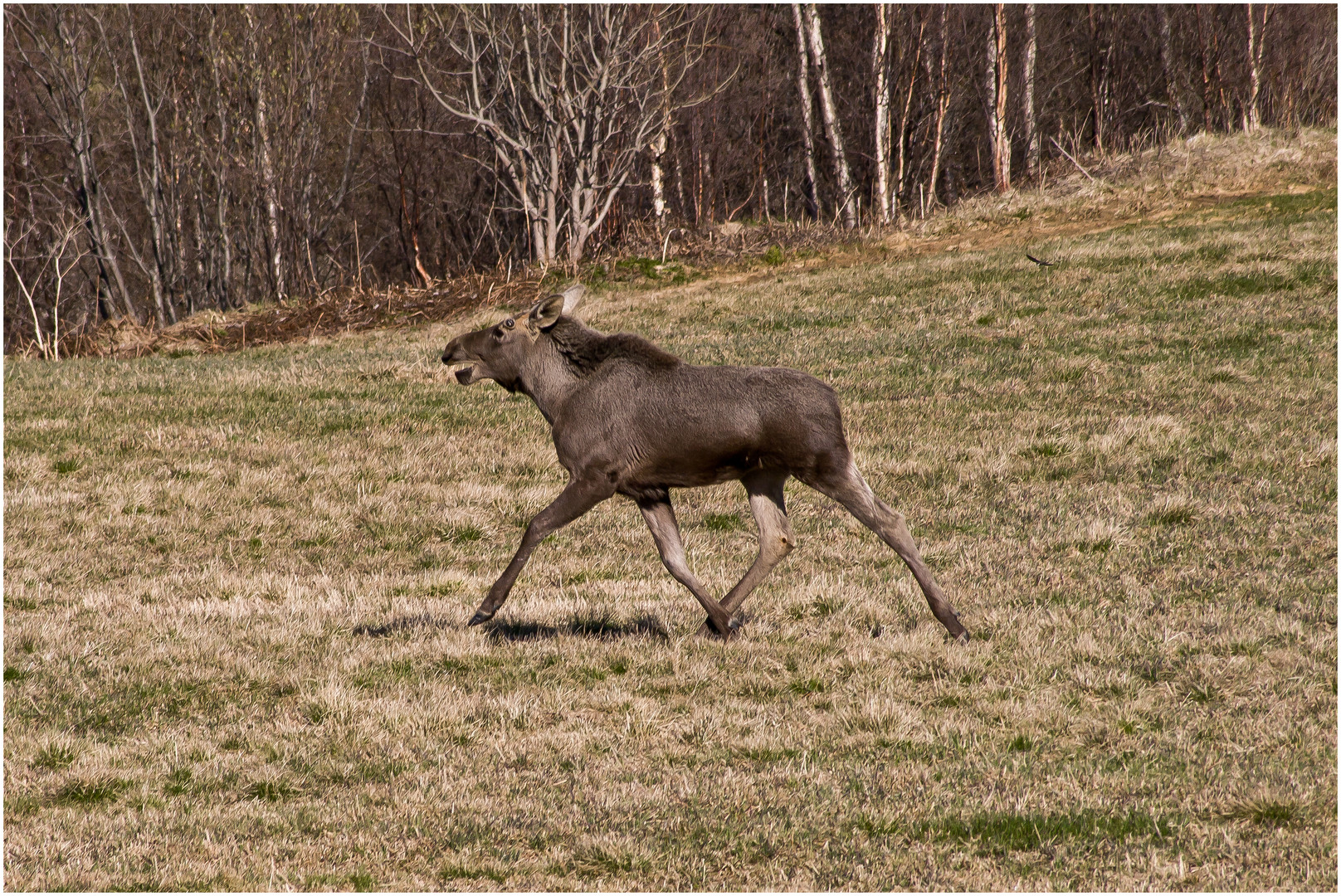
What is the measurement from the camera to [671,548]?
7.99 metres

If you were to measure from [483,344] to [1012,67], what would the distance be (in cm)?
3829

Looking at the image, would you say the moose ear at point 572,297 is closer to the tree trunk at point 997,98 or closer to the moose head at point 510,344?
the moose head at point 510,344

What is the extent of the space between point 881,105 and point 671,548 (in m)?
27.7

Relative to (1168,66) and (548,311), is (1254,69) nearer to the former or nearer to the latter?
(1168,66)

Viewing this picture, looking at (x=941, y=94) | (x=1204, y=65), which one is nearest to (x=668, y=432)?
(x=941, y=94)

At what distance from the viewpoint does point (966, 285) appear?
22750mm

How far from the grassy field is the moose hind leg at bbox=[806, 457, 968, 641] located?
0.20m

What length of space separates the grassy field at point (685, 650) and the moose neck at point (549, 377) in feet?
5.34

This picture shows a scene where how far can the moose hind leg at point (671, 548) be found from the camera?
796cm

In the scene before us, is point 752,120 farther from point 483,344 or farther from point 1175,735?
point 1175,735

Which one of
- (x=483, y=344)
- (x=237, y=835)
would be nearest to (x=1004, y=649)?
(x=483, y=344)

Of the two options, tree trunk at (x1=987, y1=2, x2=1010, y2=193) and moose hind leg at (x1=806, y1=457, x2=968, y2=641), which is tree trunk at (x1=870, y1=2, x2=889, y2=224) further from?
moose hind leg at (x1=806, y1=457, x2=968, y2=641)

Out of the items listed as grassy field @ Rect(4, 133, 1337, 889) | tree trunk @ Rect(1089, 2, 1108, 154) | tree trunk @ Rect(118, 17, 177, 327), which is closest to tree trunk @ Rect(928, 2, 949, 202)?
tree trunk @ Rect(1089, 2, 1108, 154)

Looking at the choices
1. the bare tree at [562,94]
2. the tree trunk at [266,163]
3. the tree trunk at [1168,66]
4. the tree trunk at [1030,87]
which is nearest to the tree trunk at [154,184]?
the tree trunk at [266,163]
